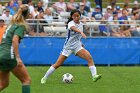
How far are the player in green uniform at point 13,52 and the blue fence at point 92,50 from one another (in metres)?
12.4

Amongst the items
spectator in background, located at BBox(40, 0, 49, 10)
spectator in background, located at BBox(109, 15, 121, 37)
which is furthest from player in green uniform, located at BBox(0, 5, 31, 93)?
spectator in background, located at BBox(40, 0, 49, 10)

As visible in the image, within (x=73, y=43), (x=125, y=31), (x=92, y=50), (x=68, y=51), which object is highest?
(x=73, y=43)

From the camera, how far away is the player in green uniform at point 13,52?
11195mm

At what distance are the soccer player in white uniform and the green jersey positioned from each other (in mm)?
5012

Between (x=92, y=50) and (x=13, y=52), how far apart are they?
1324 centimetres

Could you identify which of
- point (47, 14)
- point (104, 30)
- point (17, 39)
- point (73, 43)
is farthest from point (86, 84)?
point (47, 14)

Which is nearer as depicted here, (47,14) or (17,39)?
(17,39)

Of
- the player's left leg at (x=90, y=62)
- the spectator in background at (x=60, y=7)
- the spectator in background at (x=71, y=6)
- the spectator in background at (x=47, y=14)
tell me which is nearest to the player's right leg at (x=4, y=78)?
the player's left leg at (x=90, y=62)

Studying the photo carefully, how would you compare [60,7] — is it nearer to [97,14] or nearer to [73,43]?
[97,14]

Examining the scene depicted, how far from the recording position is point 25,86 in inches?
449

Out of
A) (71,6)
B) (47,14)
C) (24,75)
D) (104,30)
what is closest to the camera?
(24,75)

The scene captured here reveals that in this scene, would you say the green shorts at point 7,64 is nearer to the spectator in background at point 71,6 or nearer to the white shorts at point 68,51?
the white shorts at point 68,51

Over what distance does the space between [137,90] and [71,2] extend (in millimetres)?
13698

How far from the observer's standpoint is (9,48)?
1130 cm
